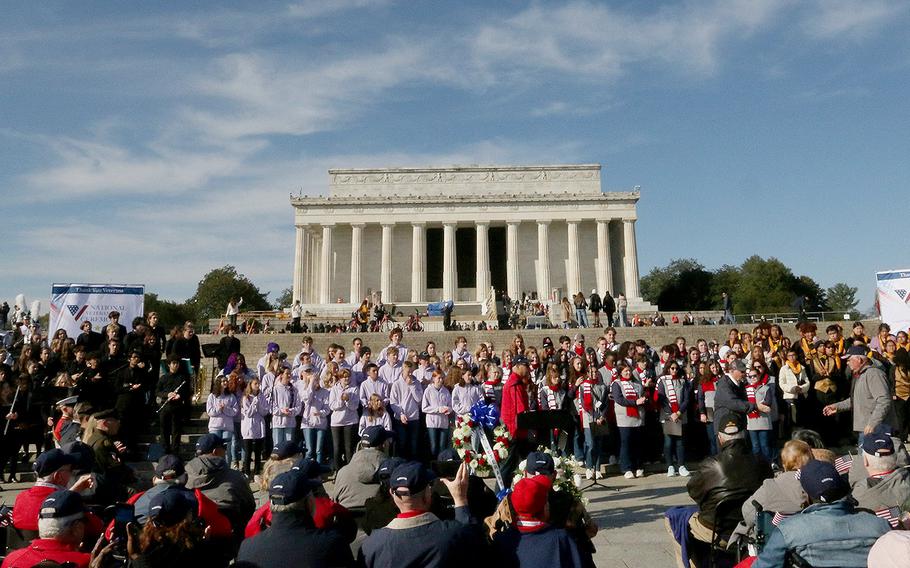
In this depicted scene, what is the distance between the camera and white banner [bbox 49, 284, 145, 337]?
18.7 metres

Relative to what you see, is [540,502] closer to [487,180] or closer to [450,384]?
[450,384]

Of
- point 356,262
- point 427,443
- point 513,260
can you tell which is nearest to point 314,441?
point 427,443

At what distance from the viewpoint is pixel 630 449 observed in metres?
12.4

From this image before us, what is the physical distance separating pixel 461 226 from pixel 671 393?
50.7m

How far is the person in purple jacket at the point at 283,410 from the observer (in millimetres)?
12484

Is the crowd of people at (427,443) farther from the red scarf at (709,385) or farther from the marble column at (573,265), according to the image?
the marble column at (573,265)

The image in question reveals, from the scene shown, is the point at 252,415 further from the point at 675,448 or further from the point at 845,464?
the point at 845,464

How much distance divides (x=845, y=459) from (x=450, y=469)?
3937mm

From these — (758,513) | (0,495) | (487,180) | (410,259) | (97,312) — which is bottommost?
(0,495)

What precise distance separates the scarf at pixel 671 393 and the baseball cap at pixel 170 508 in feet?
32.8

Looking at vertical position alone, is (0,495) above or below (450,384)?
below

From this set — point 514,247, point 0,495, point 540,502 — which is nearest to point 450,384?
point 0,495

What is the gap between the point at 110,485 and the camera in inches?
241

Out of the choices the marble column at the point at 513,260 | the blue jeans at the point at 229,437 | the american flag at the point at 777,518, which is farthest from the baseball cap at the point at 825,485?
the marble column at the point at 513,260
